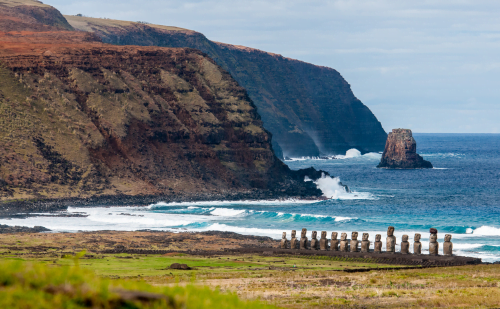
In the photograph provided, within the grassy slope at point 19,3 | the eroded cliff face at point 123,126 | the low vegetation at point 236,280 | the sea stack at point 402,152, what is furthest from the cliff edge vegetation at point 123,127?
the sea stack at point 402,152

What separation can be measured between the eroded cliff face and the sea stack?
59.6 metres

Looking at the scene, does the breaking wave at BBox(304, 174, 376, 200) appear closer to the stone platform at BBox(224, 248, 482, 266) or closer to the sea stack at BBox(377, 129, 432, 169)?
the sea stack at BBox(377, 129, 432, 169)

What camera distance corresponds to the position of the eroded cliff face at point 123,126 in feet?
258

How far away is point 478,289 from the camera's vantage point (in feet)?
67.4

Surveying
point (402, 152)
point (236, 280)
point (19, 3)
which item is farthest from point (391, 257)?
point (402, 152)

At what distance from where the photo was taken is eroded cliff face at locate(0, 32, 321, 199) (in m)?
78.6

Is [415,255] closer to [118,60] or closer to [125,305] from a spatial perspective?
[125,305]

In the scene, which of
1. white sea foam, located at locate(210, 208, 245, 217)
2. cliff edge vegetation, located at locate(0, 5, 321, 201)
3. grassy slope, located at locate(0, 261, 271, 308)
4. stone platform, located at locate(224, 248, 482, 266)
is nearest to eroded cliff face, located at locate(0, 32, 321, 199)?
cliff edge vegetation, located at locate(0, 5, 321, 201)

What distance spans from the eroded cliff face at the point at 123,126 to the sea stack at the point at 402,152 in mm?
59602

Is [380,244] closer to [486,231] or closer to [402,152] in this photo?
[486,231]

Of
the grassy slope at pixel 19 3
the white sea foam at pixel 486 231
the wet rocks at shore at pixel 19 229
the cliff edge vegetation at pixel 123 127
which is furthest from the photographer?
the grassy slope at pixel 19 3

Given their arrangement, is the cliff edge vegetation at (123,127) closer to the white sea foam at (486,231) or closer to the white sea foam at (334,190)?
the white sea foam at (334,190)

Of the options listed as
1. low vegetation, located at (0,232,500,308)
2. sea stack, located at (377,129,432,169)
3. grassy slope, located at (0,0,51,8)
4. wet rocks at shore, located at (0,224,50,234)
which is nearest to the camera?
low vegetation, located at (0,232,500,308)

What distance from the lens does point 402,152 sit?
155 metres
